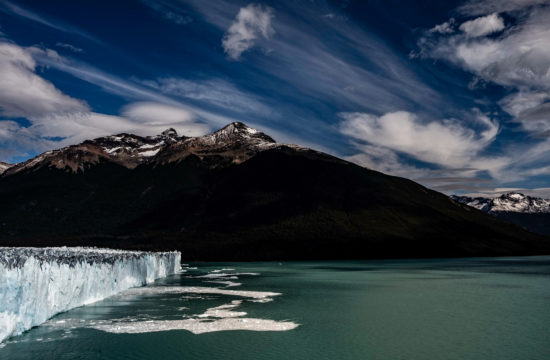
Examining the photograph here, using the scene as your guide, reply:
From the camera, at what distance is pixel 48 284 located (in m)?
28.2

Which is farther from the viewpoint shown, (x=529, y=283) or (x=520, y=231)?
(x=520, y=231)

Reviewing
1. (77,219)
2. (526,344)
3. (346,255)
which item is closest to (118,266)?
(526,344)

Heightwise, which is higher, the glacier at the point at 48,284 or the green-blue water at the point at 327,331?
the glacier at the point at 48,284

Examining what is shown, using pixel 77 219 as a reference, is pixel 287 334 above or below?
below

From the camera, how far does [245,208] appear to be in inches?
7426

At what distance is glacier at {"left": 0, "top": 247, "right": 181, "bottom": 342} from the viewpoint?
2288 centimetres

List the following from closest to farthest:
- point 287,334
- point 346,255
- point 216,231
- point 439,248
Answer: point 287,334, point 346,255, point 439,248, point 216,231

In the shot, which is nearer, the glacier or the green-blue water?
the green-blue water

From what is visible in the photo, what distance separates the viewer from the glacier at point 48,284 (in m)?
22.9

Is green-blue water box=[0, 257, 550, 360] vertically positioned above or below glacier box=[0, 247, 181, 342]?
below

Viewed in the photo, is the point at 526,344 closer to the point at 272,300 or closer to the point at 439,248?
the point at 272,300

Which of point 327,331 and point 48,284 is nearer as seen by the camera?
point 327,331

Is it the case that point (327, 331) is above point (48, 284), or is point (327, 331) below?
below

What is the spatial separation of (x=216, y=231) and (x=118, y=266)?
124727 mm
